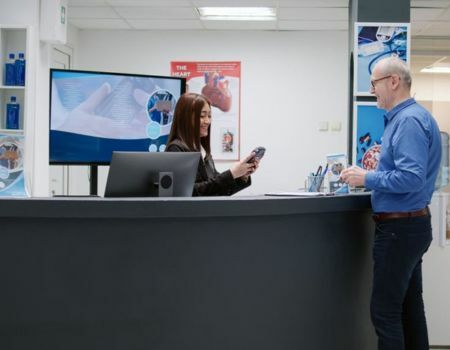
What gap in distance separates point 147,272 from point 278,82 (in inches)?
195

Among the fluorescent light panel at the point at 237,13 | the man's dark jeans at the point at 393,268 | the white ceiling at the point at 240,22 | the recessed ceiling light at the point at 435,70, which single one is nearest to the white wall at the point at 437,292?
the man's dark jeans at the point at 393,268

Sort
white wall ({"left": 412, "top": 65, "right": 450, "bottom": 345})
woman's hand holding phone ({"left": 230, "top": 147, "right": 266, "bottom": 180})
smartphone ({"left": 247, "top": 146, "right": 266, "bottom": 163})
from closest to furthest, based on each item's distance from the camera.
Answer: smartphone ({"left": 247, "top": 146, "right": 266, "bottom": 163})
woman's hand holding phone ({"left": 230, "top": 147, "right": 266, "bottom": 180})
white wall ({"left": 412, "top": 65, "right": 450, "bottom": 345})

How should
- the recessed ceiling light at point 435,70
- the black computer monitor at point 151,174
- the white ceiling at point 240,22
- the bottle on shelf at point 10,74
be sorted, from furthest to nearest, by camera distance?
the recessed ceiling light at point 435,70, the white ceiling at point 240,22, the bottle on shelf at point 10,74, the black computer monitor at point 151,174

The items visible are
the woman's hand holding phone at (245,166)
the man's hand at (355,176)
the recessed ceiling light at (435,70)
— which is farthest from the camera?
the recessed ceiling light at (435,70)

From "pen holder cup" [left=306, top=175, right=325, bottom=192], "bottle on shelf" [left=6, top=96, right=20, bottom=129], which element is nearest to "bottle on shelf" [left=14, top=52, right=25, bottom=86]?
"bottle on shelf" [left=6, top=96, right=20, bottom=129]

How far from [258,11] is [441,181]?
2.47 m

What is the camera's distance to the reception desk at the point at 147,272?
2121 mm

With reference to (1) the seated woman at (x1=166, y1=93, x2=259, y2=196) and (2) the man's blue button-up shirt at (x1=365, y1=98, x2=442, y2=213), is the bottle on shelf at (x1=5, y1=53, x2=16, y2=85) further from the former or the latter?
(2) the man's blue button-up shirt at (x1=365, y1=98, x2=442, y2=213)

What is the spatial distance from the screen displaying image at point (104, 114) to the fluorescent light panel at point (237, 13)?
6.24 feet

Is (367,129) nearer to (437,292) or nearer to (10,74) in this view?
(437,292)

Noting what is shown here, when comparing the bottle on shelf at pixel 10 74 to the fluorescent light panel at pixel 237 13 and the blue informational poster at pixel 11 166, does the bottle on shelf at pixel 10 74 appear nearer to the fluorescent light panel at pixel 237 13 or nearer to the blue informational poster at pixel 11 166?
the blue informational poster at pixel 11 166

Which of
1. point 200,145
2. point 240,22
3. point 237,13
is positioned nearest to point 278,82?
point 240,22

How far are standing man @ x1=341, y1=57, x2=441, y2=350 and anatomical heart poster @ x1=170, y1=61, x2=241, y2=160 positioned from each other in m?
4.32

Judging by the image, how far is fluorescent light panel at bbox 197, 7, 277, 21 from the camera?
19.5ft
